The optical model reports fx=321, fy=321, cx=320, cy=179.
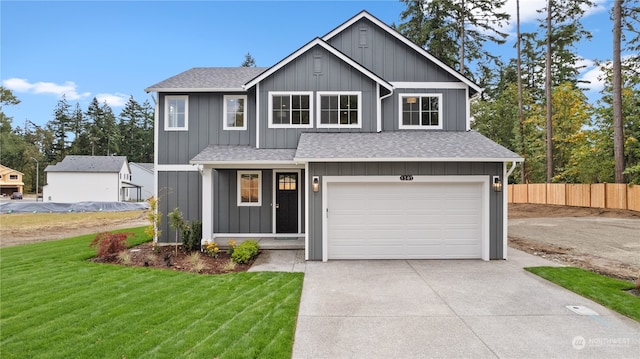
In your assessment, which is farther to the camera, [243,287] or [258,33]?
[258,33]

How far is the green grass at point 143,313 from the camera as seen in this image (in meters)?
3.86

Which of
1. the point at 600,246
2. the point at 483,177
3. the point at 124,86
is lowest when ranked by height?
the point at 600,246

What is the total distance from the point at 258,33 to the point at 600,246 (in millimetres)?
20438

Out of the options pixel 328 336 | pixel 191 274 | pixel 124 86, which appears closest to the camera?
pixel 328 336

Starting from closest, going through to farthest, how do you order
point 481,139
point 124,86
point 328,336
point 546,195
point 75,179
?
point 328,336 → point 481,139 → point 546,195 → point 75,179 → point 124,86

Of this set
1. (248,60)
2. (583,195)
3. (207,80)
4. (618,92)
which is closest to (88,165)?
(248,60)

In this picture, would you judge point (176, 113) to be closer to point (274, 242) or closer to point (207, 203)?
point (207, 203)

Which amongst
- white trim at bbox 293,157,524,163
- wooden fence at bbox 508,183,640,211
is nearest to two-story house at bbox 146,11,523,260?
white trim at bbox 293,157,524,163

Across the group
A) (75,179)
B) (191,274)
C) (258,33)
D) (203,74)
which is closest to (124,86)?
(75,179)

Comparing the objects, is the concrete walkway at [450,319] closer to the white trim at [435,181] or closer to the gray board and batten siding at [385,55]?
the white trim at [435,181]

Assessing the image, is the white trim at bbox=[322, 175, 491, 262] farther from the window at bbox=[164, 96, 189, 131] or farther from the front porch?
the window at bbox=[164, 96, 189, 131]

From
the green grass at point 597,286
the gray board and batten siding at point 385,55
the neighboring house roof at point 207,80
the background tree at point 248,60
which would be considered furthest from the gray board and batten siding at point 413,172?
the background tree at point 248,60

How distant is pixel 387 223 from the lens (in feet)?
28.2

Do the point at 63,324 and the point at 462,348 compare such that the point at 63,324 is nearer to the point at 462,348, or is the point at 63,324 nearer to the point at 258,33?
the point at 462,348
